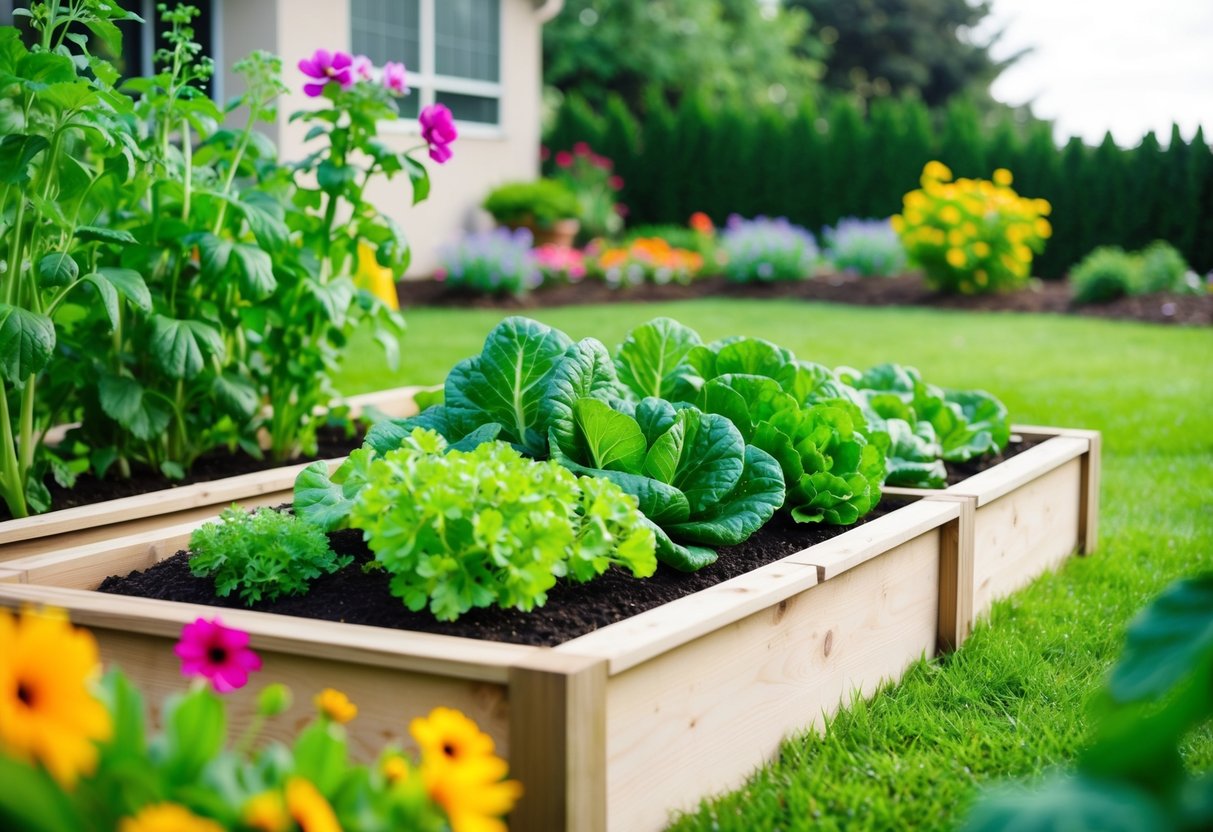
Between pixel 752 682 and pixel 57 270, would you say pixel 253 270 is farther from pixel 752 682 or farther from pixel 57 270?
pixel 752 682

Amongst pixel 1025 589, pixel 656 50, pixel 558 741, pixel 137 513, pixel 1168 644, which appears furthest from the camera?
pixel 656 50

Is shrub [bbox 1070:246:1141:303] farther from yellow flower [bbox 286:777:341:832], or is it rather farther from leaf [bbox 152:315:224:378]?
yellow flower [bbox 286:777:341:832]

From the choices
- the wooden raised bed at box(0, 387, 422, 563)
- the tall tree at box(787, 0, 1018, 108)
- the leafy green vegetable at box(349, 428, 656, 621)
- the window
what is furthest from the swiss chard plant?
the tall tree at box(787, 0, 1018, 108)

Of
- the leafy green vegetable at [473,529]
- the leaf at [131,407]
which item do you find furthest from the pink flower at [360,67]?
the leafy green vegetable at [473,529]

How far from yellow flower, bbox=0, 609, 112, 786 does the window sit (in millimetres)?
10865

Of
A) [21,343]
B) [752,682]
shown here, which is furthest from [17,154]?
[752,682]

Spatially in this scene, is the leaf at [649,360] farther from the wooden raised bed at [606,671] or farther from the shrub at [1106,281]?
the shrub at [1106,281]

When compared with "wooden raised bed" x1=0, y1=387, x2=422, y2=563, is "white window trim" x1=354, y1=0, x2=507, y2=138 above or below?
above

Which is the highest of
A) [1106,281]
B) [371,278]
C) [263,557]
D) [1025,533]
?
[371,278]

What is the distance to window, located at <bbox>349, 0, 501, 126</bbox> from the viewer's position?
11.7 m

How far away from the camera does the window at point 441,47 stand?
11711mm

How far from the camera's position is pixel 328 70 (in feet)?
11.6

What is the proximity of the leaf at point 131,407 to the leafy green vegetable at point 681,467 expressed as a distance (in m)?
1.40

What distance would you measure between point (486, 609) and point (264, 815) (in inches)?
44.9
